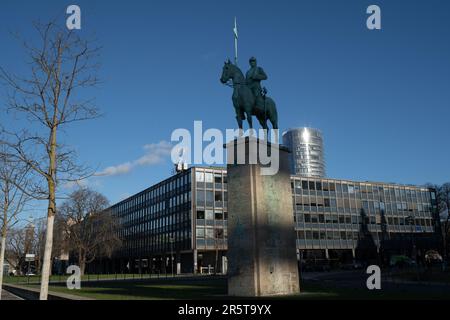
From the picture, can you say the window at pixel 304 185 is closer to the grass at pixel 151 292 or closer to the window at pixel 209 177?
the window at pixel 209 177

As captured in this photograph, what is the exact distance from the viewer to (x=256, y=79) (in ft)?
74.2

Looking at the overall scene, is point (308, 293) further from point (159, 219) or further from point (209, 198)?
point (159, 219)

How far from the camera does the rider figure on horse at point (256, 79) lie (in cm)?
2258

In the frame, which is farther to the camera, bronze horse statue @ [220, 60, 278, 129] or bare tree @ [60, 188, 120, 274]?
bare tree @ [60, 188, 120, 274]

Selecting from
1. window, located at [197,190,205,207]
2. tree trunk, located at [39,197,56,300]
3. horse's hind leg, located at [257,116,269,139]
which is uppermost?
window, located at [197,190,205,207]

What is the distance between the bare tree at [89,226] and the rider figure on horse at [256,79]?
188 feet

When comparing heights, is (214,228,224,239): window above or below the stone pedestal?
above


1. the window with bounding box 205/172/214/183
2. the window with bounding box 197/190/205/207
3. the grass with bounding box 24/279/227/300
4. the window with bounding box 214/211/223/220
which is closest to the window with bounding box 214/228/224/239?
the window with bounding box 214/211/223/220

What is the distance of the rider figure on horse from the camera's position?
22578 millimetres

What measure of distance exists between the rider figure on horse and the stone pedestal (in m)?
2.59

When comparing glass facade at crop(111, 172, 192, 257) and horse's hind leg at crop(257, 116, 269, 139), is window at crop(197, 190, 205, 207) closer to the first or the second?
glass facade at crop(111, 172, 192, 257)

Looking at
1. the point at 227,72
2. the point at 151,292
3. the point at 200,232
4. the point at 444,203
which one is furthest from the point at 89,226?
the point at 444,203

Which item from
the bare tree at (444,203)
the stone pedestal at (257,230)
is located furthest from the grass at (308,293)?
the bare tree at (444,203)

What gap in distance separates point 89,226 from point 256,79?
198 ft
